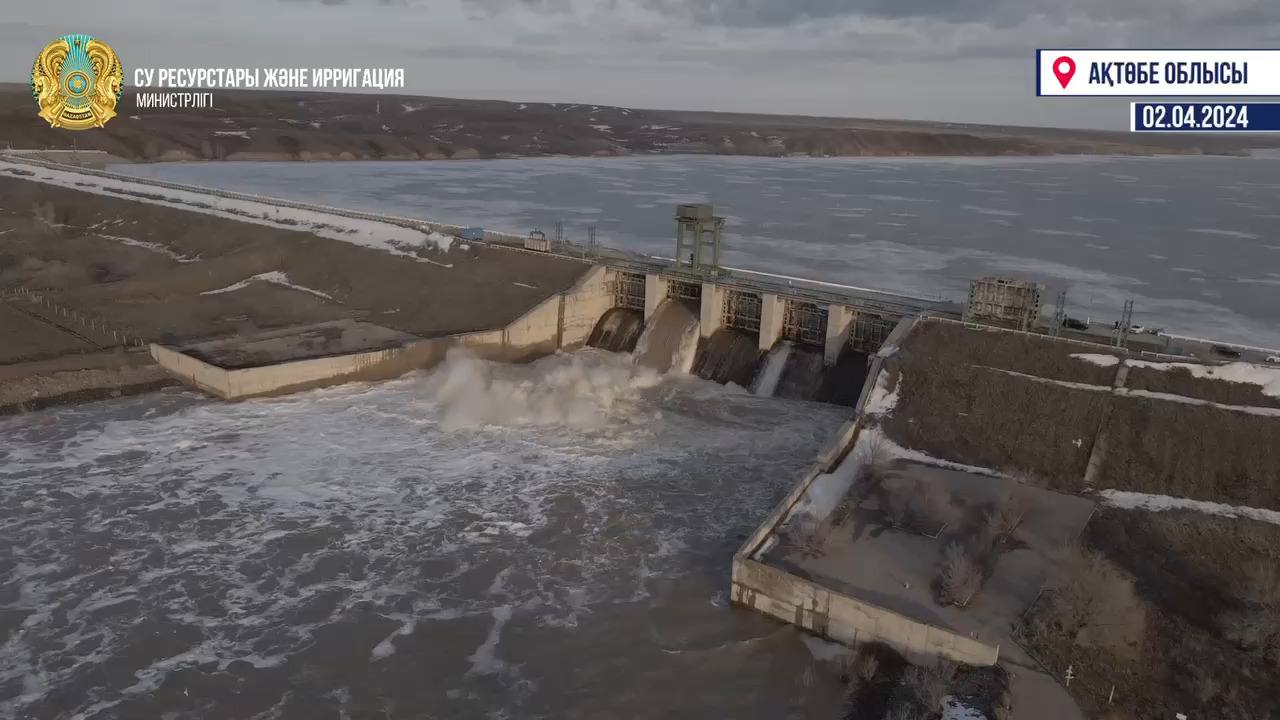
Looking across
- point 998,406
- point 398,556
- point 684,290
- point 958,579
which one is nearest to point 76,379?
point 398,556

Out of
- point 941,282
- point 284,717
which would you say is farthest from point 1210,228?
point 284,717

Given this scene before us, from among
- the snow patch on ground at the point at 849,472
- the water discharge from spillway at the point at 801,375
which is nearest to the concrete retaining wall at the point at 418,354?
the water discharge from spillway at the point at 801,375

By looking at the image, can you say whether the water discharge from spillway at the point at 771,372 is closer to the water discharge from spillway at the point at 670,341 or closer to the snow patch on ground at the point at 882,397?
the water discharge from spillway at the point at 670,341

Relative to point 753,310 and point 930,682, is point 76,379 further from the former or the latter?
point 930,682

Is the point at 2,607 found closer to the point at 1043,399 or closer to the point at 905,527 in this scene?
the point at 905,527

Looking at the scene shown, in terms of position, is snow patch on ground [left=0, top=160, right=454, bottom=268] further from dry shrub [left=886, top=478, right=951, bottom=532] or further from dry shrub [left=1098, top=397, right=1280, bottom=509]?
dry shrub [left=1098, top=397, right=1280, bottom=509]

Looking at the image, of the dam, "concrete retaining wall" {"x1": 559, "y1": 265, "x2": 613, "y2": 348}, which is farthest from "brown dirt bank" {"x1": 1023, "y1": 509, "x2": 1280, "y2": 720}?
"concrete retaining wall" {"x1": 559, "y1": 265, "x2": 613, "y2": 348}
